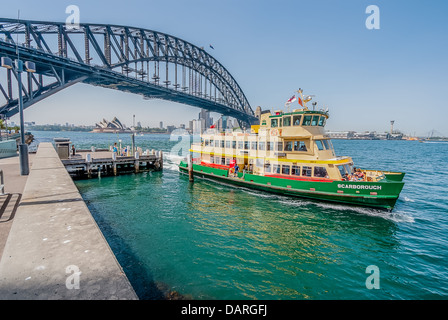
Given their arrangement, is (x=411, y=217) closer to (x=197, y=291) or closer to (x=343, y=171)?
(x=343, y=171)

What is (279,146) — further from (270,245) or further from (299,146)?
(270,245)

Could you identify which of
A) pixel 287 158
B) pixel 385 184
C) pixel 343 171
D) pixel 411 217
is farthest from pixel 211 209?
pixel 411 217

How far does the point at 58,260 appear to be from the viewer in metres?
5.16

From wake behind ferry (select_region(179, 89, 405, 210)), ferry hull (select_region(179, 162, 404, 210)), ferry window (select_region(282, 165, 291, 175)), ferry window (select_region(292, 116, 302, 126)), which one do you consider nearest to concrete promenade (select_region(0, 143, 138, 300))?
ferry hull (select_region(179, 162, 404, 210))

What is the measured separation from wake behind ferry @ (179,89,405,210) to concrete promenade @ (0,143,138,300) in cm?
1570

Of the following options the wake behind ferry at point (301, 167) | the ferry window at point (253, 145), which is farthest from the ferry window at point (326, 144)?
the ferry window at point (253, 145)

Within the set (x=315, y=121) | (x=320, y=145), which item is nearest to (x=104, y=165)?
(x=315, y=121)

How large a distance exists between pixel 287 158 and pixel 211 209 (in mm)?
8316

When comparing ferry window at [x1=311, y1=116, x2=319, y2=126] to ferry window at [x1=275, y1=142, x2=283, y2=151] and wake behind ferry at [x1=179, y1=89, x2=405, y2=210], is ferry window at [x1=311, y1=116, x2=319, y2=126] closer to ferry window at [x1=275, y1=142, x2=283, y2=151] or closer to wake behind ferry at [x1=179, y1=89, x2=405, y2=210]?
wake behind ferry at [x1=179, y1=89, x2=405, y2=210]

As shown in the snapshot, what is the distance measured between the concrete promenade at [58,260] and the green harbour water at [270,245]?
10.0 feet

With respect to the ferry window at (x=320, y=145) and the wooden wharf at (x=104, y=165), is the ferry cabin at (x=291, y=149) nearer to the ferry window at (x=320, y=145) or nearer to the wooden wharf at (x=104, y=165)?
the ferry window at (x=320, y=145)

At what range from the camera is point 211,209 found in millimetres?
17016

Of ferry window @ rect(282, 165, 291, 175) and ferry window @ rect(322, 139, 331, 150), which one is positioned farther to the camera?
ferry window @ rect(282, 165, 291, 175)

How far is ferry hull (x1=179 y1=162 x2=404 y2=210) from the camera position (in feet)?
51.6
